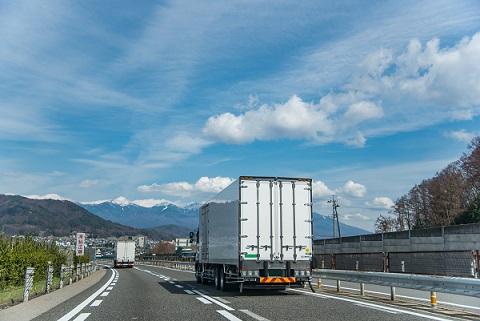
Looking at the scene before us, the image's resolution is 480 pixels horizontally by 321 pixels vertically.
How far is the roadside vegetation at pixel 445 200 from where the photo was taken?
62.0 m

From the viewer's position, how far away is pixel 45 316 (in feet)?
38.0

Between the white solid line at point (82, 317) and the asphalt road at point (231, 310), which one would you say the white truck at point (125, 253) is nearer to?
the asphalt road at point (231, 310)

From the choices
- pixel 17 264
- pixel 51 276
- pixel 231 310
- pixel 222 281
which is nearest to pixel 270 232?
pixel 222 281

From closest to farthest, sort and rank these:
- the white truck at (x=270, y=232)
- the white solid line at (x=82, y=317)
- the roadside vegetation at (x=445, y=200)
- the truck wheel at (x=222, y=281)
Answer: the white solid line at (x=82, y=317), the white truck at (x=270, y=232), the truck wheel at (x=222, y=281), the roadside vegetation at (x=445, y=200)

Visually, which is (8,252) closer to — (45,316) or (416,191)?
(45,316)

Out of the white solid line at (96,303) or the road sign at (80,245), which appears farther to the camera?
the road sign at (80,245)

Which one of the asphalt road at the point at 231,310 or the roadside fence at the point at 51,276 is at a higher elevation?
the roadside fence at the point at 51,276

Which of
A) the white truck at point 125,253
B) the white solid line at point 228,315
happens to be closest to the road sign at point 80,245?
the white solid line at point 228,315

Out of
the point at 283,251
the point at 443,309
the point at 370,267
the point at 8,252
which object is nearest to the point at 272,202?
the point at 283,251

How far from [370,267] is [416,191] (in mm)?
52229

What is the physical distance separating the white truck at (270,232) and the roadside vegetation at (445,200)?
42859 mm

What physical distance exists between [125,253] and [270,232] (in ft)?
164

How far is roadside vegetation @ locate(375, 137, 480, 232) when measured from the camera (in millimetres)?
62000

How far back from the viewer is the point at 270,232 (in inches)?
661
